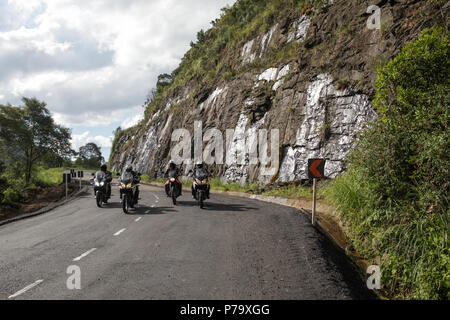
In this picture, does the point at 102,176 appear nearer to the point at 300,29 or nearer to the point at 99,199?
the point at 99,199

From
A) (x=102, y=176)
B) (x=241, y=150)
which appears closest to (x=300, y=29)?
(x=241, y=150)

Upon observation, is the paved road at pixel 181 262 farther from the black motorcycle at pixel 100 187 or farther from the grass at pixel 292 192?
the black motorcycle at pixel 100 187

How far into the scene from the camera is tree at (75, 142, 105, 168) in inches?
4801

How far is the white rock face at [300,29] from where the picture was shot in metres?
23.6

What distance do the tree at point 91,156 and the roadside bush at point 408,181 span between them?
413 ft

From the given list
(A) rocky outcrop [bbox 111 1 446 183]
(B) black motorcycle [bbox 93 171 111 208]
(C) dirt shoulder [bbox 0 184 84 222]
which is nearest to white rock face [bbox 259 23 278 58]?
(A) rocky outcrop [bbox 111 1 446 183]

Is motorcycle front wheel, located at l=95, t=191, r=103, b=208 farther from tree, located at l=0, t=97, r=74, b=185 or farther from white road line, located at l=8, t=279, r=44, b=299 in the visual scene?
tree, located at l=0, t=97, r=74, b=185

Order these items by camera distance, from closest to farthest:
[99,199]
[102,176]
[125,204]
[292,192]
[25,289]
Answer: [25,289] → [125,204] → [99,199] → [102,176] → [292,192]

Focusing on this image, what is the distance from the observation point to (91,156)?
127 meters

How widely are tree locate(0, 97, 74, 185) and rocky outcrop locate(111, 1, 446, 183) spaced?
1469 cm

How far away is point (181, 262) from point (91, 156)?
439 feet
